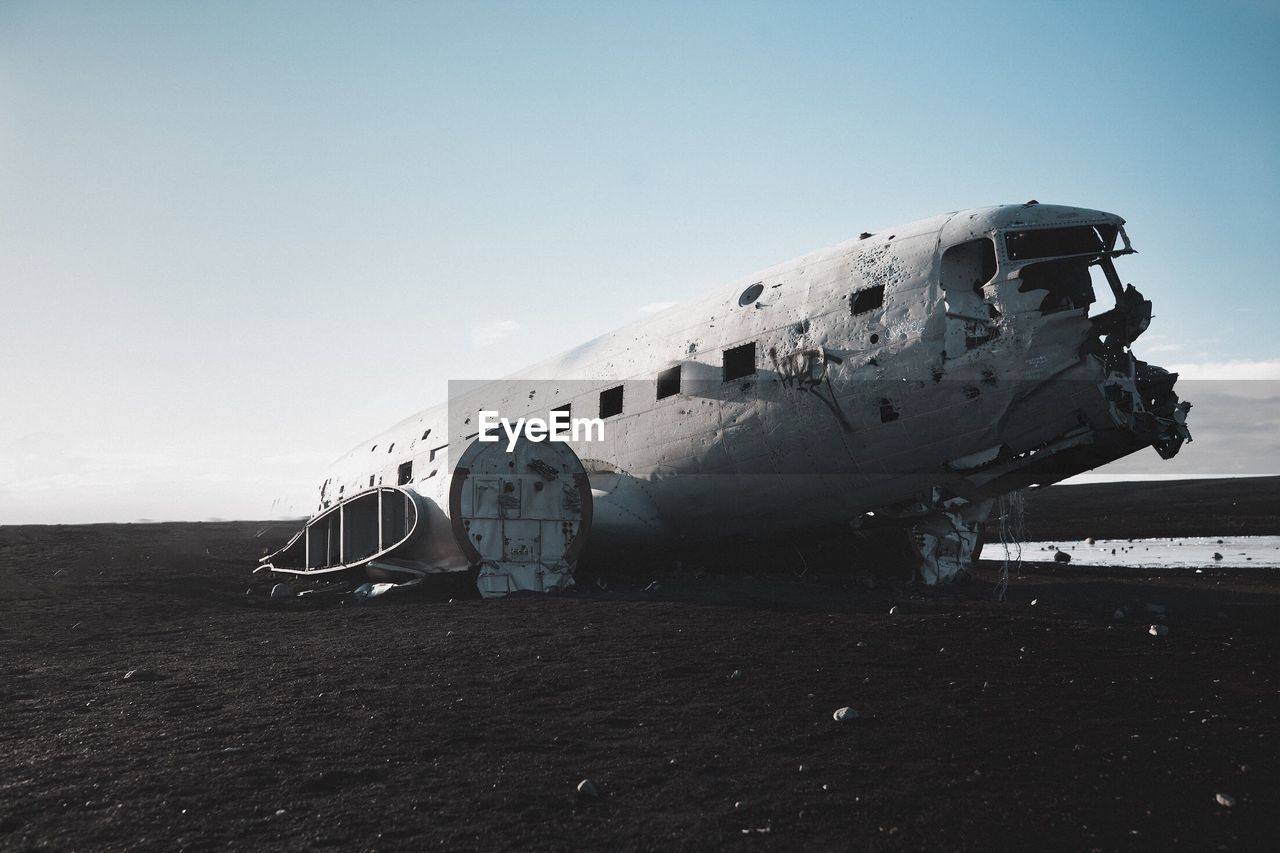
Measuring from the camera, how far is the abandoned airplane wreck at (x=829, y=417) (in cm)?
1120

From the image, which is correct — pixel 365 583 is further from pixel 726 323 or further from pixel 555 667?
pixel 555 667

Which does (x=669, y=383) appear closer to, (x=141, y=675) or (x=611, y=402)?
(x=611, y=402)

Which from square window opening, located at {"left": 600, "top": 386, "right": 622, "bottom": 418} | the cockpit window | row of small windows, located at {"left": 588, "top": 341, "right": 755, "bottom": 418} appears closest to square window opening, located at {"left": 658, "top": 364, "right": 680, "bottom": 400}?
row of small windows, located at {"left": 588, "top": 341, "right": 755, "bottom": 418}

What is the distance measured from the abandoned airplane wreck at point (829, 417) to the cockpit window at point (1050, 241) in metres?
0.03

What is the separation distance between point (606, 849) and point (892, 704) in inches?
123

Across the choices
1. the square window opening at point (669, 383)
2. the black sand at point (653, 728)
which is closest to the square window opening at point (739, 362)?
the square window opening at point (669, 383)

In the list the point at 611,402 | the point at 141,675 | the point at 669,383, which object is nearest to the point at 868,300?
the point at 669,383

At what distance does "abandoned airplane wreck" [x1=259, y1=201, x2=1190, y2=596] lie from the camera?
1120 centimetres

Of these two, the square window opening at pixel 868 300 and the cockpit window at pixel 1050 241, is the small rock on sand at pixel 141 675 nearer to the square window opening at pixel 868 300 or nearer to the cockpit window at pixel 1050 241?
the square window opening at pixel 868 300

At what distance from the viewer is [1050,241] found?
1145 centimetres

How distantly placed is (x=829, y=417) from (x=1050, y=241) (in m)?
3.39

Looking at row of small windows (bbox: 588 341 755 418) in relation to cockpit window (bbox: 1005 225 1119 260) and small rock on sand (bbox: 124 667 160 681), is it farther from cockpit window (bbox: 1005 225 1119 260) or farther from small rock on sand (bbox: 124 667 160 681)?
small rock on sand (bbox: 124 667 160 681)

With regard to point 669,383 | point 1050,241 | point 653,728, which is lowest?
point 653,728

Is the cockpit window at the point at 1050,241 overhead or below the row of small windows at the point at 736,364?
overhead
